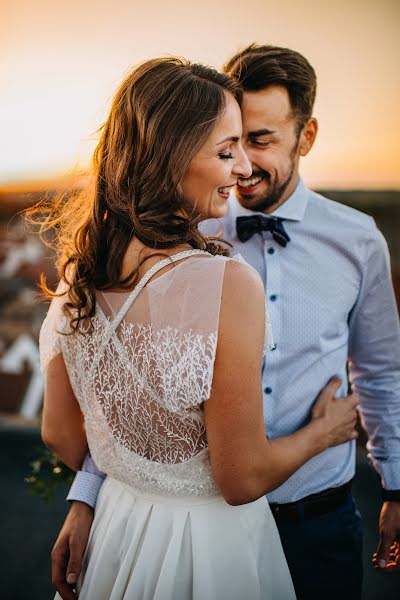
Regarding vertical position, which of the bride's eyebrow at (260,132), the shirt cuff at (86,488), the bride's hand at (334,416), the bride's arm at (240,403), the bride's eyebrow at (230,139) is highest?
the bride's eyebrow at (230,139)

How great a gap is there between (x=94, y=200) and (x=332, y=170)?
2.83 meters

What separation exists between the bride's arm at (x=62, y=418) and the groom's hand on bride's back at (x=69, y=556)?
0.53 ft

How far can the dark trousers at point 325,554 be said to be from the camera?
1542 millimetres

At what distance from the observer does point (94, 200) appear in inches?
47.5

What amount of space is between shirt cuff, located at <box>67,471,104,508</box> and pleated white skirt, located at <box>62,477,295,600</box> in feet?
0.53

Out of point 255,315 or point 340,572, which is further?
point 340,572

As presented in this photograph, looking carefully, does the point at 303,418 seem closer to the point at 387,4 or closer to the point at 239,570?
the point at 239,570

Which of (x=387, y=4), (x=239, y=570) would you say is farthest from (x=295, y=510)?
(x=387, y=4)

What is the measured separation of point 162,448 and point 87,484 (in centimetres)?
41

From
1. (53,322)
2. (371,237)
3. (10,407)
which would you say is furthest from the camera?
(10,407)

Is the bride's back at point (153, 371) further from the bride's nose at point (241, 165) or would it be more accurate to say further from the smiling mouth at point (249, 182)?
the smiling mouth at point (249, 182)

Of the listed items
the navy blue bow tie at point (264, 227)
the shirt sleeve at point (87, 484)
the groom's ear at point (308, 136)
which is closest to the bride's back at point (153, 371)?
the shirt sleeve at point (87, 484)

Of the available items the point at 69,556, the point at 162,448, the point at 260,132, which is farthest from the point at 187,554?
the point at 260,132

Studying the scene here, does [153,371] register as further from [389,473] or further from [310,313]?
[389,473]
